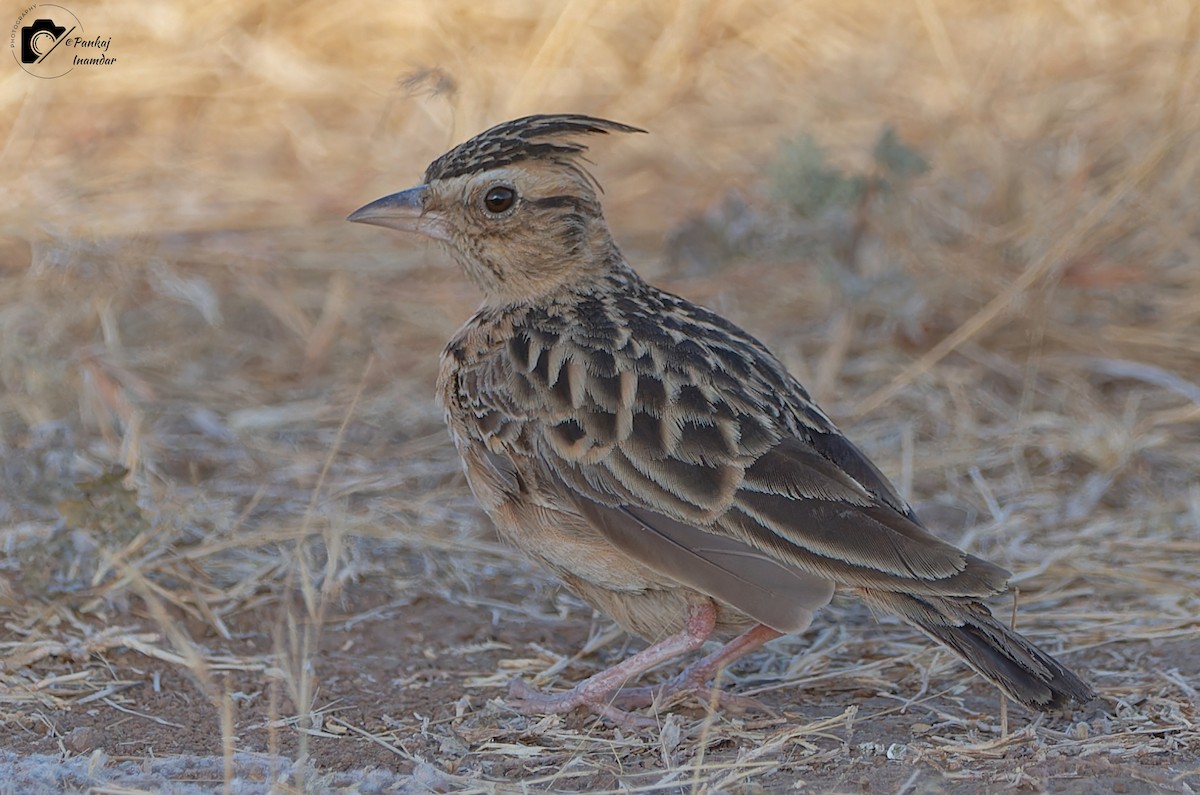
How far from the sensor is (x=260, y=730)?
425 centimetres

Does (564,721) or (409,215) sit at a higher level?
(409,215)

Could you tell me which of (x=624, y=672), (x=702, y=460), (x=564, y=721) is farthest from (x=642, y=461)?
(x=564, y=721)

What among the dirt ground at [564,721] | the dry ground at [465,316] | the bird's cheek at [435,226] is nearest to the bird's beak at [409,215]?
the bird's cheek at [435,226]

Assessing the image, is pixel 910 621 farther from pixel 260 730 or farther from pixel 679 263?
pixel 679 263

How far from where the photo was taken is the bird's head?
4832mm

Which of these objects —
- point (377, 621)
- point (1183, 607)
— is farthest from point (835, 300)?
point (377, 621)

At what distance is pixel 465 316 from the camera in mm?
7688

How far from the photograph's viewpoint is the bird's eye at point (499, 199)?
4.84 metres

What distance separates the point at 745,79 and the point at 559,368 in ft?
21.3

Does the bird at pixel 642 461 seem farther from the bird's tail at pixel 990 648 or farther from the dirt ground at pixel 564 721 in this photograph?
the dirt ground at pixel 564 721

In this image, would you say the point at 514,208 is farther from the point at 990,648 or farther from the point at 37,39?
the point at 37,39

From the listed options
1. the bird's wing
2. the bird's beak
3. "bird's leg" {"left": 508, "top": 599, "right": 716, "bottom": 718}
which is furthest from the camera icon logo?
"bird's leg" {"left": 508, "top": 599, "right": 716, "bottom": 718}

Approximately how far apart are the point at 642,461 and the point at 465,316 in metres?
3.74

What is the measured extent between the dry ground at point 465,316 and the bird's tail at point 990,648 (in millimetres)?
185
